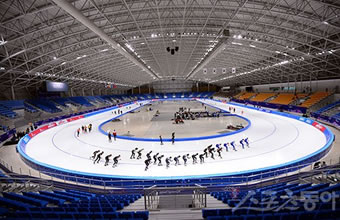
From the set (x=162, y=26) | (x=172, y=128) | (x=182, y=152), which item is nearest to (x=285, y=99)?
(x=172, y=128)

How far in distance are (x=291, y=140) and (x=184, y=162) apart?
1047 centimetres

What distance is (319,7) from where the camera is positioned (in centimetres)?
1461

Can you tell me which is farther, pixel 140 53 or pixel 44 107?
Result: pixel 44 107

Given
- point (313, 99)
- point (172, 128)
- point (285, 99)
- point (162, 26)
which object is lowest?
point (172, 128)

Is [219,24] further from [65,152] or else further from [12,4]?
[65,152]

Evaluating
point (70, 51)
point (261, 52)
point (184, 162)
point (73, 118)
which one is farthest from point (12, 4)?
point (261, 52)

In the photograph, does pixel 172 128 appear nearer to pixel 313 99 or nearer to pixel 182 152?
pixel 182 152

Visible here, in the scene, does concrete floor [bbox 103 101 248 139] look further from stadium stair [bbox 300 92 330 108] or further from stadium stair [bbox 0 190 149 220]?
stadium stair [bbox 0 190 149 220]

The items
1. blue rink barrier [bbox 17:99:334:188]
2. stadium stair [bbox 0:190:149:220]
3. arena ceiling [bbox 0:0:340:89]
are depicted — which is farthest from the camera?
arena ceiling [bbox 0:0:340:89]

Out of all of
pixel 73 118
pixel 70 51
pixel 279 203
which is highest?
pixel 70 51

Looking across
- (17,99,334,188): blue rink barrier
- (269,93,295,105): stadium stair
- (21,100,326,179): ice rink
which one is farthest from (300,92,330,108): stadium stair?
(17,99,334,188): blue rink barrier

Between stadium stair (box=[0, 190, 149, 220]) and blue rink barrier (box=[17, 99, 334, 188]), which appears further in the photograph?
blue rink barrier (box=[17, 99, 334, 188])

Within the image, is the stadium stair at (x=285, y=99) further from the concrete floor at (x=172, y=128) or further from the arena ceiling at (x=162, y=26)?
the concrete floor at (x=172, y=128)

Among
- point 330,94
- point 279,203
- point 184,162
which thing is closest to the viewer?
point 279,203
